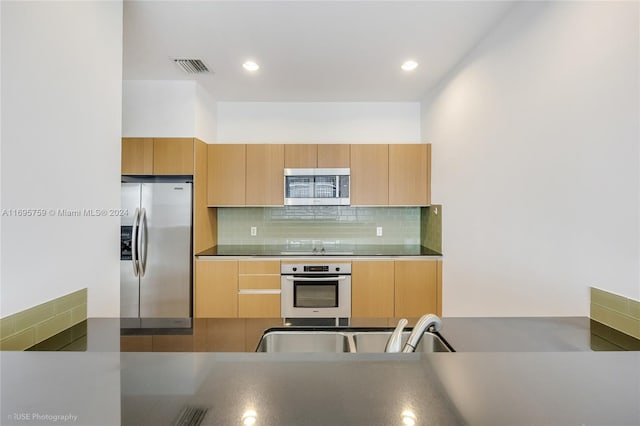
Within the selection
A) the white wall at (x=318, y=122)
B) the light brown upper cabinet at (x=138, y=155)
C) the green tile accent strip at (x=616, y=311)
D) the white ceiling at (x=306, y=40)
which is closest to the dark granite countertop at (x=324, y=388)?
the green tile accent strip at (x=616, y=311)

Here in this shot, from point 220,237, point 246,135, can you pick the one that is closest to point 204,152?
point 246,135

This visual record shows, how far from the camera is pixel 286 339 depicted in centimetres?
132

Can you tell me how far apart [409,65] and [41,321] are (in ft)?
9.42

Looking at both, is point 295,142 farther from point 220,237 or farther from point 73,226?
point 73,226

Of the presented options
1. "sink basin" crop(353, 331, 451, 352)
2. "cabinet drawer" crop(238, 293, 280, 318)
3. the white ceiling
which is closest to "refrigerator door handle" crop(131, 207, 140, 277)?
"cabinet drawer" crop(238, 293, 280, 318)

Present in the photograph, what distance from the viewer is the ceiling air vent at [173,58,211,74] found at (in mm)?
2633

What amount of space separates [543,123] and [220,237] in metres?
3.21

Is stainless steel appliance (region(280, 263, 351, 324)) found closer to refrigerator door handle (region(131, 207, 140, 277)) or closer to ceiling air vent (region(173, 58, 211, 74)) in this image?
refrigerator door handle (region(131, 207, 140, 277))

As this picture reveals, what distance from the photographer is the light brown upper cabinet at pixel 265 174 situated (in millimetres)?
3420

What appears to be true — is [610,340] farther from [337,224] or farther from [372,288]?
[337,224]

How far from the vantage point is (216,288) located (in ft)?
Result: 10.2

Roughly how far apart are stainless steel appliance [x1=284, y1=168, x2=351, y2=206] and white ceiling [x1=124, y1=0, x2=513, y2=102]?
861 mm

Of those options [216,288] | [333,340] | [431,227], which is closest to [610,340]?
[333,340]

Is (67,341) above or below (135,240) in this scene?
below
